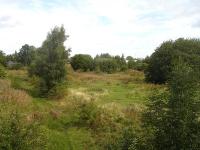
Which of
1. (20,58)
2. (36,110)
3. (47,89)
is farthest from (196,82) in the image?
(20,58)

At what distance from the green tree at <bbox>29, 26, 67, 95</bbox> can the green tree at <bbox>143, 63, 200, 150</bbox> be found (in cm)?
2513

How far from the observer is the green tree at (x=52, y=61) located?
1812 inches

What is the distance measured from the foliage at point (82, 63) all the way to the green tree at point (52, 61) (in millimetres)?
47709

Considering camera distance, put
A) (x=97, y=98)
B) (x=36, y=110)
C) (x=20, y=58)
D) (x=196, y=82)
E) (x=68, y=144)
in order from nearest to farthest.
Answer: (x=196, y=82) → (x=68, y=144) → (x=36, y=110) → (x=97, y=98) → (x=20, y=58)

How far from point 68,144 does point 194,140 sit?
1145cm

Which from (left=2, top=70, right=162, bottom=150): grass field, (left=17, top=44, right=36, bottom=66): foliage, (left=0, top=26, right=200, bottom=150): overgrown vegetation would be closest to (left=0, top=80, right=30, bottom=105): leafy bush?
(left=0, top=26, right=200, bottom=150): overgrown vegetation

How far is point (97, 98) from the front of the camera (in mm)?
42000

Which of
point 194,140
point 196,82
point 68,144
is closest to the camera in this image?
point 194,140

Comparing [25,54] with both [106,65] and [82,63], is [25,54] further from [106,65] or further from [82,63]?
[106,65]

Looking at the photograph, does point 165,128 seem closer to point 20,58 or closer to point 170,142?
point 170,142

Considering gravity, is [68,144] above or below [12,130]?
below

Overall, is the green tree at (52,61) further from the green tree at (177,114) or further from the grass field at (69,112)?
the green tree at (177,114)

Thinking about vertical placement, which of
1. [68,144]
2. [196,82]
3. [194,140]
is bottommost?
[68,144]

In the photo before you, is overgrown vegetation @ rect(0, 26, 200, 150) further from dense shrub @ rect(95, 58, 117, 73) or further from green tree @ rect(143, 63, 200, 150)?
dense shrub @ rect(95, 58, 117, 73)
